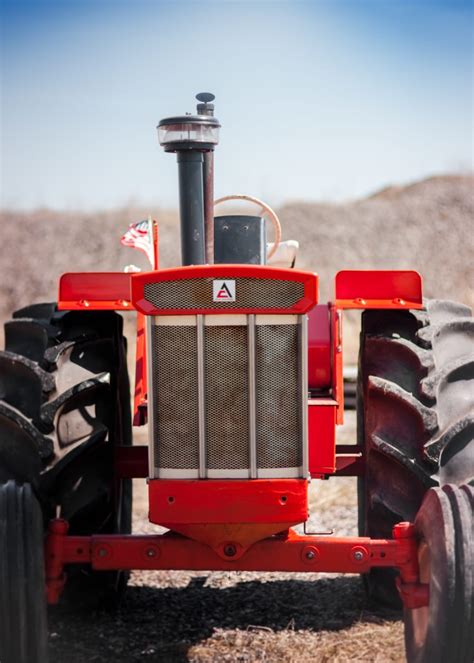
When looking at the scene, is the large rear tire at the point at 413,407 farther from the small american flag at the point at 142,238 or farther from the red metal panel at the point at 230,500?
the small american flag at the point at 142,238

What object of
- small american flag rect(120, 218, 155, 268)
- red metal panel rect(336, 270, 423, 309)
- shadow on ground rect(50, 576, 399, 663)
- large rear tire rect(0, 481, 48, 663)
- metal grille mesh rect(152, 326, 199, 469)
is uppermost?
small american flag rect(120, 218, 155, 268)

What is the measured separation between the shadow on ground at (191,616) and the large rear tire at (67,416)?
197 mm

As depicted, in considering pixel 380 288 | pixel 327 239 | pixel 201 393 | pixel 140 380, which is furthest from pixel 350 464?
pixel 327 239

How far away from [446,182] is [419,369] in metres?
27.3

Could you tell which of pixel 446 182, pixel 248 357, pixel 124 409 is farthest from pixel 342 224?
pixel 248 357

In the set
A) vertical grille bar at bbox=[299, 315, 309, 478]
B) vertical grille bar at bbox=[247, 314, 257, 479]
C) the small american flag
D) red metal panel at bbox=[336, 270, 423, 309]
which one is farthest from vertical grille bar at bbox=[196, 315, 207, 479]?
the small american flag

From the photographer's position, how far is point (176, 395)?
3.81m

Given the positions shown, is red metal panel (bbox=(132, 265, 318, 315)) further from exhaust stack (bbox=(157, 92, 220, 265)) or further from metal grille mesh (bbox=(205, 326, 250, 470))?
exhaust stack (bbox=(157, 92, 220, 265))

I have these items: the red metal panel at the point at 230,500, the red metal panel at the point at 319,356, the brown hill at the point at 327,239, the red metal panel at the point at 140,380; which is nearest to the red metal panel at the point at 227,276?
the red metal panel at the point at 230,500

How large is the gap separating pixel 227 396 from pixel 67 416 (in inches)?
37.8

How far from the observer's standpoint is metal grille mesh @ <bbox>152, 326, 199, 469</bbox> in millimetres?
3783

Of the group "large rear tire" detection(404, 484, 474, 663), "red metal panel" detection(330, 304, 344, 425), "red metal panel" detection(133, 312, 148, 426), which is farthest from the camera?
"red metal panel" detection(133, 312, 148, 426)

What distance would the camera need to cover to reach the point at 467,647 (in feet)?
12.0

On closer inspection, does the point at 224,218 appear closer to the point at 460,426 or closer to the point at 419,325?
the point at 419,325
